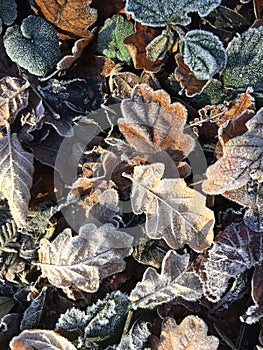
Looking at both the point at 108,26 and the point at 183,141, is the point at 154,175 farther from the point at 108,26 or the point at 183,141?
the point at 108,26

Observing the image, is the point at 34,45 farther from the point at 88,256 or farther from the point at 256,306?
the point at 256,306

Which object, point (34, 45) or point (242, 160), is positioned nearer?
point (242, 160)

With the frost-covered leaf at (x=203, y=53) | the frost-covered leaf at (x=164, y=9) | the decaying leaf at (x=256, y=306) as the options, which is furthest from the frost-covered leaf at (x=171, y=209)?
the frost-covered leaf at (x=164, y=9)

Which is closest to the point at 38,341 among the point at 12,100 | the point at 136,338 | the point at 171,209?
the point at 136,338

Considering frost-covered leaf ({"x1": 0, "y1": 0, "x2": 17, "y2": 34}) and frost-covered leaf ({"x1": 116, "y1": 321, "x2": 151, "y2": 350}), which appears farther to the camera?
frost-covered leaf ({"x1": 0, "y1": 0, "x2": 17, "y2": 34})

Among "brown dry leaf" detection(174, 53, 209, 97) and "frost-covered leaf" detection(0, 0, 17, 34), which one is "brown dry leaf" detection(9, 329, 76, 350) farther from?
"frost-covered leaf" detection(0, 0, 17, 34)

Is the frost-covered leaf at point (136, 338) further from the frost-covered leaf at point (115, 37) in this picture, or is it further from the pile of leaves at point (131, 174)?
the frost-covered leaf at point (115, 37)

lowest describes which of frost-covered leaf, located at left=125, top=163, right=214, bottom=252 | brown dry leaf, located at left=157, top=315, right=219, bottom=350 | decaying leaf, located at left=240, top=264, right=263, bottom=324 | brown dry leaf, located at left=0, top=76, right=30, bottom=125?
brown dry leaf, located at left=157, top=315, right=219, bottom=350

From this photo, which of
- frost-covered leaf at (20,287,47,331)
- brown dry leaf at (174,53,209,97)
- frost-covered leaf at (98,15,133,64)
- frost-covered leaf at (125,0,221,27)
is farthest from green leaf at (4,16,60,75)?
frost-covered leaf at (20,287,47,331)
